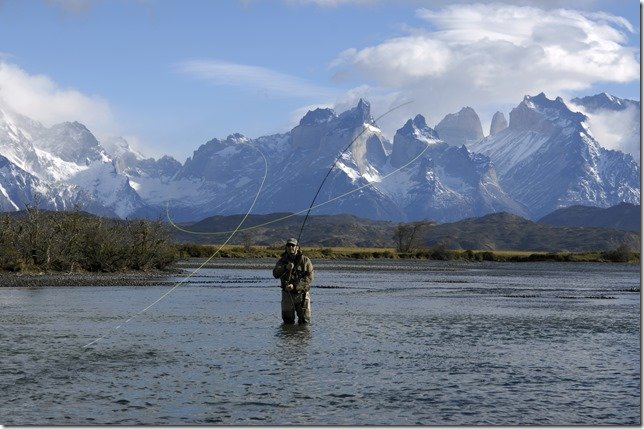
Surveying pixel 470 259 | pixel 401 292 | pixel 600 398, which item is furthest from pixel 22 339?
pixel 470 259

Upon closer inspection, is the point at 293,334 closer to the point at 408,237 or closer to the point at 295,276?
the point at 295,276

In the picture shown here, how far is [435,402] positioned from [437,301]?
28.6 meters

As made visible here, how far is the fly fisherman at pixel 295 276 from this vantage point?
28.9 m

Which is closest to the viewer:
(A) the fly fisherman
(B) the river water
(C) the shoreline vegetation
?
(B) the river water

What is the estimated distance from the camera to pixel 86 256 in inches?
2598

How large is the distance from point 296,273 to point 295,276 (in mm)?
128

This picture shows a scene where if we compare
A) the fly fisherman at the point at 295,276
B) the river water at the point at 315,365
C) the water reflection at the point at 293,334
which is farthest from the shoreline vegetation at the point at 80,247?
the fly fisherman at the point at 295,276

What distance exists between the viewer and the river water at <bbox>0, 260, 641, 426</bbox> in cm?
1606

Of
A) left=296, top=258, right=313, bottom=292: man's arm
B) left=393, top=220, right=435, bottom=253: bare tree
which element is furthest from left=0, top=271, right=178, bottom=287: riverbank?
left=393, top=220, right=435, bottom=253: bare tree

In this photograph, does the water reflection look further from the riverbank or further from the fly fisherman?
the riverbank

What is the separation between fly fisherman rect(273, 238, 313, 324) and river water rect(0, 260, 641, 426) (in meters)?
0.89

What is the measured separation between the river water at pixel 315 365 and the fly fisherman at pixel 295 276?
2.94ft

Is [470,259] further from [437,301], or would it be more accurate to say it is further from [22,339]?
[22,339]

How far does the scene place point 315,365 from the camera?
21.6m
